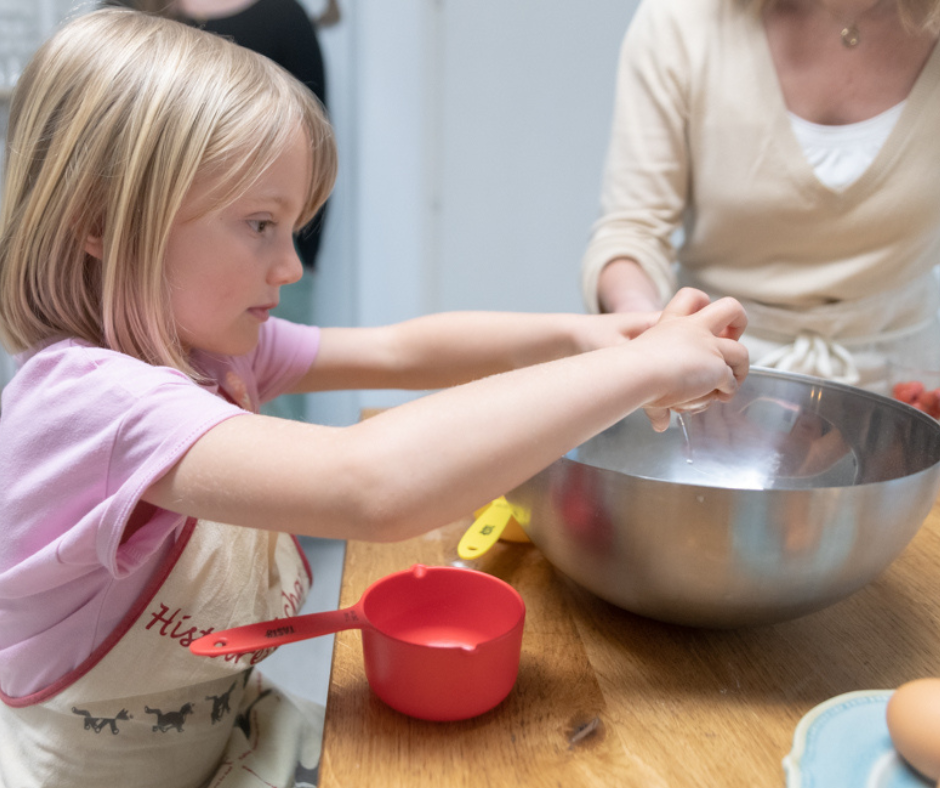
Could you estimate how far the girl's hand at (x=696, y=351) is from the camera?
0.56m

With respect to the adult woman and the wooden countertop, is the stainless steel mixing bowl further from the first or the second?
the adult woman

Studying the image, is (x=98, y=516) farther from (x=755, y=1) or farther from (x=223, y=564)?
(x=755, y=1)

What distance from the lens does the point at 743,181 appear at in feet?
3.73

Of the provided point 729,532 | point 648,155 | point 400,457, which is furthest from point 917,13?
point 400,457

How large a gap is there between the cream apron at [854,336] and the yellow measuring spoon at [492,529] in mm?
523

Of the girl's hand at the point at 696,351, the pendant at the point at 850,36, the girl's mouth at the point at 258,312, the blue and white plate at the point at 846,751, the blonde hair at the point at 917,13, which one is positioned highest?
the blonde hair at the point at 917,13

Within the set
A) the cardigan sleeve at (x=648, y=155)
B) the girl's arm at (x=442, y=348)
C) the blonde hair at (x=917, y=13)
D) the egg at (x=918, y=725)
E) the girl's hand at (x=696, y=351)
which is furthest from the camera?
the cardigan sleeve at (x=648, y=155)

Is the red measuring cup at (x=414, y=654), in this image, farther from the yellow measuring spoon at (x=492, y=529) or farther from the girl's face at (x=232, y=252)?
the girl's face at (x=232, y=252)

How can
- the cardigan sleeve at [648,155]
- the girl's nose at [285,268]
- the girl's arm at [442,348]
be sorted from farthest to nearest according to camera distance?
the cardigan sleeve at [648,155] < the girl's arm at [442,348] < the girl's nose at [285,268]

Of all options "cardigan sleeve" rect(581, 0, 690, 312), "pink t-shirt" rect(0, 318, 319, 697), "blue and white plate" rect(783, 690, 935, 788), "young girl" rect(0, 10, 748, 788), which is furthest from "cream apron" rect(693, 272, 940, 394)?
"pink t-shirt" rect(0, 318, 319, 697)

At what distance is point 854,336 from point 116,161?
97 cm

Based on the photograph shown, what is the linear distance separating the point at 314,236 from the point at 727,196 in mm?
1025

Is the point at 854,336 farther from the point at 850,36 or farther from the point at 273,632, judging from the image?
the point at 273,632

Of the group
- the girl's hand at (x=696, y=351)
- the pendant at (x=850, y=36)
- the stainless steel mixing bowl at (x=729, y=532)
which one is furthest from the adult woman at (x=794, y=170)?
the stainless steel mixing bowl at (x=729, y=532)
